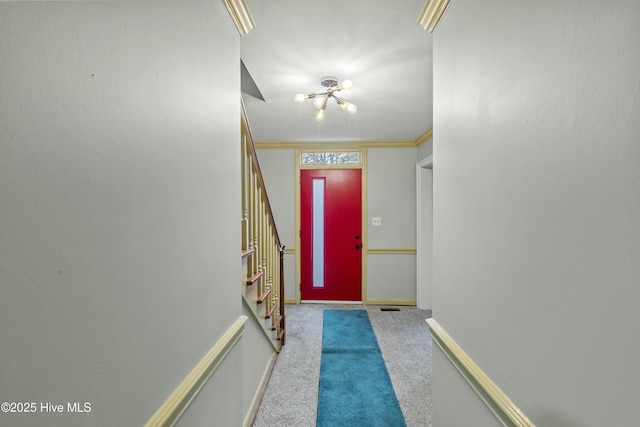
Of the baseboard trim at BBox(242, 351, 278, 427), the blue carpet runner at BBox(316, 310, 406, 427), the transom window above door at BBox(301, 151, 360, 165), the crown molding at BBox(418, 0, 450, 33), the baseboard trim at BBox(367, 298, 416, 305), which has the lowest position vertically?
the blue carpet runner at BBox(316, 310, 406, 427)

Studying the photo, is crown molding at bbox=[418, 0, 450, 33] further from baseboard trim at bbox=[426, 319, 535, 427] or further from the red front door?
the red front door

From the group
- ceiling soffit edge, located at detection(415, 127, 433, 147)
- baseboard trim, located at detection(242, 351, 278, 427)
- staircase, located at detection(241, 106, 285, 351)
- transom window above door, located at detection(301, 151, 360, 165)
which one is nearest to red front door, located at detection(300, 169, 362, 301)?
transom window above door, located at detection(301, 151, 360, 165)

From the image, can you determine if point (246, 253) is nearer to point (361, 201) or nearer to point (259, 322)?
point (259, 322)

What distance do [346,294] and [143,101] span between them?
4.26 meters

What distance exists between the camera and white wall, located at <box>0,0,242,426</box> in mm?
476

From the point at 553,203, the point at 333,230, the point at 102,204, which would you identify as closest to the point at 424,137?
the point at 333,230

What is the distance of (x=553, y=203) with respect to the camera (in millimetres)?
733

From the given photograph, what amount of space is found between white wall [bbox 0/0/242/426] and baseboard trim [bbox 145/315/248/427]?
0.11 ft

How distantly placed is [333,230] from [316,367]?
2147 millimetres

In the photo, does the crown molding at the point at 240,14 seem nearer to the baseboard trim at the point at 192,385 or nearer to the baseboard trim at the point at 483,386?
the baseboard trim at the point at 192,385

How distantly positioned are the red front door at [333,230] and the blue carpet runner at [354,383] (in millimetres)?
957

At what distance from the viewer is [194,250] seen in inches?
42.2

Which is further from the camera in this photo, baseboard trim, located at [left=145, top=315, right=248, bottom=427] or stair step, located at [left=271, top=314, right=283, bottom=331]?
stair step, located at [left=271, top=314, right=283, bottom=331]

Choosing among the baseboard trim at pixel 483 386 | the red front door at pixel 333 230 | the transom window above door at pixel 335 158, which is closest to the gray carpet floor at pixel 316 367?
the red front door at pixel 333 230
